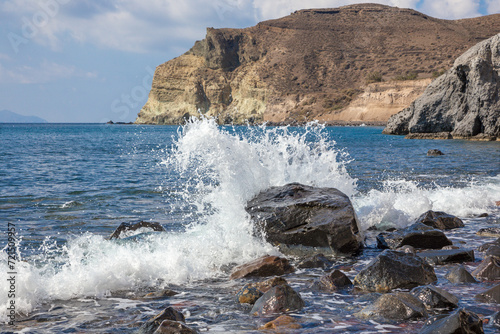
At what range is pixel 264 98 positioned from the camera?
11944 centimetres

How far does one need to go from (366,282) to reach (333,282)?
40 cm

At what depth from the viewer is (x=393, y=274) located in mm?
5605

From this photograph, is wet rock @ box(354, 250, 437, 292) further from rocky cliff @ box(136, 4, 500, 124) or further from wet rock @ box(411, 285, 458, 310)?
rocky cliff @ box(136, 4, 500, 124)

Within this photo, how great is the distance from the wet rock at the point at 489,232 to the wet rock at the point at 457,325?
5.08 m

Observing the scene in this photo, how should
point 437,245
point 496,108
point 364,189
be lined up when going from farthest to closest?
point 496,108, point 364,189, point 437,245

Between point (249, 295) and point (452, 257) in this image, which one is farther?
point (452, 257)

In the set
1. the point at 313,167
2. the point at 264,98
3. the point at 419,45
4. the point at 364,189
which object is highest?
the point at 419,45

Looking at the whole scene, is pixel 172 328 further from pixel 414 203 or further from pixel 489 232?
pixel 414 203

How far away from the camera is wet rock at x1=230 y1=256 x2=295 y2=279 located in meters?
6.33

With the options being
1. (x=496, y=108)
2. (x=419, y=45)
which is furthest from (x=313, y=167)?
(x=419, y=45)

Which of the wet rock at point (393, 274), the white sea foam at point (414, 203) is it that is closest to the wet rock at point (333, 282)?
the wet rock at point (393, 274)

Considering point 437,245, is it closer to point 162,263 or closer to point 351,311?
point 351,311

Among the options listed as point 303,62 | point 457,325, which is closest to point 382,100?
point 303,62

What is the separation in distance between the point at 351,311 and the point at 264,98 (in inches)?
4579
